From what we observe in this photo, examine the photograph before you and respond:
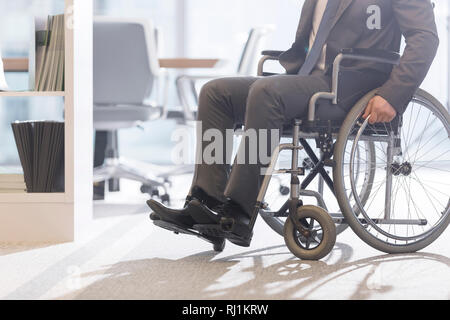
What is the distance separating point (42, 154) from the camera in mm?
2281

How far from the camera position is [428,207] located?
3211 mm

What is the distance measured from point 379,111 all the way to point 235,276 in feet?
1.97

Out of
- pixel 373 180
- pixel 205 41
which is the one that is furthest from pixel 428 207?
pixel 205 41

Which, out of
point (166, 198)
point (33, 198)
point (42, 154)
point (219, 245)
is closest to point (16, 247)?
point (33, 198)

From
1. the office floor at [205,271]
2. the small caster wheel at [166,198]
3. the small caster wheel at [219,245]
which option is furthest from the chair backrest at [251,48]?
the small caster wheel at [219,245]

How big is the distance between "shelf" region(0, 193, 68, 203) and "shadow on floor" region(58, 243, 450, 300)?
441mm

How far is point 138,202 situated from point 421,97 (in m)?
1.79

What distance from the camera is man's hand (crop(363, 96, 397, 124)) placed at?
1907 mm

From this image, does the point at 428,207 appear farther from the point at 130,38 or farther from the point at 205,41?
the point at 205,41

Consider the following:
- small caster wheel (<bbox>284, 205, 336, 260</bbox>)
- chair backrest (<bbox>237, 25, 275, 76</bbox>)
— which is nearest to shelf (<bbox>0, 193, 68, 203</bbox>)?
small caster wheel (<bbox>284, 205, 336, 260</bbox>)

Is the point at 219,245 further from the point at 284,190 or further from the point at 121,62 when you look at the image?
the point at 121,62

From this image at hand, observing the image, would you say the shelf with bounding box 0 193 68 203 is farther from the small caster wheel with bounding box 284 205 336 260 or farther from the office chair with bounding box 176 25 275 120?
the office chair with bounding box 176 25 275 120

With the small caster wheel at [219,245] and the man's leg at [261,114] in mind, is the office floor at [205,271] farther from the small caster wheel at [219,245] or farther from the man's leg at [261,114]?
the man's leg at [261,114]

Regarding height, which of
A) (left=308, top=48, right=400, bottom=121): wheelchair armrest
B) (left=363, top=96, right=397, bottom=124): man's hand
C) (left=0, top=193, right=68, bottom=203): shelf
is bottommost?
(left=0, top=193, right=68, bottom=203): shelf
